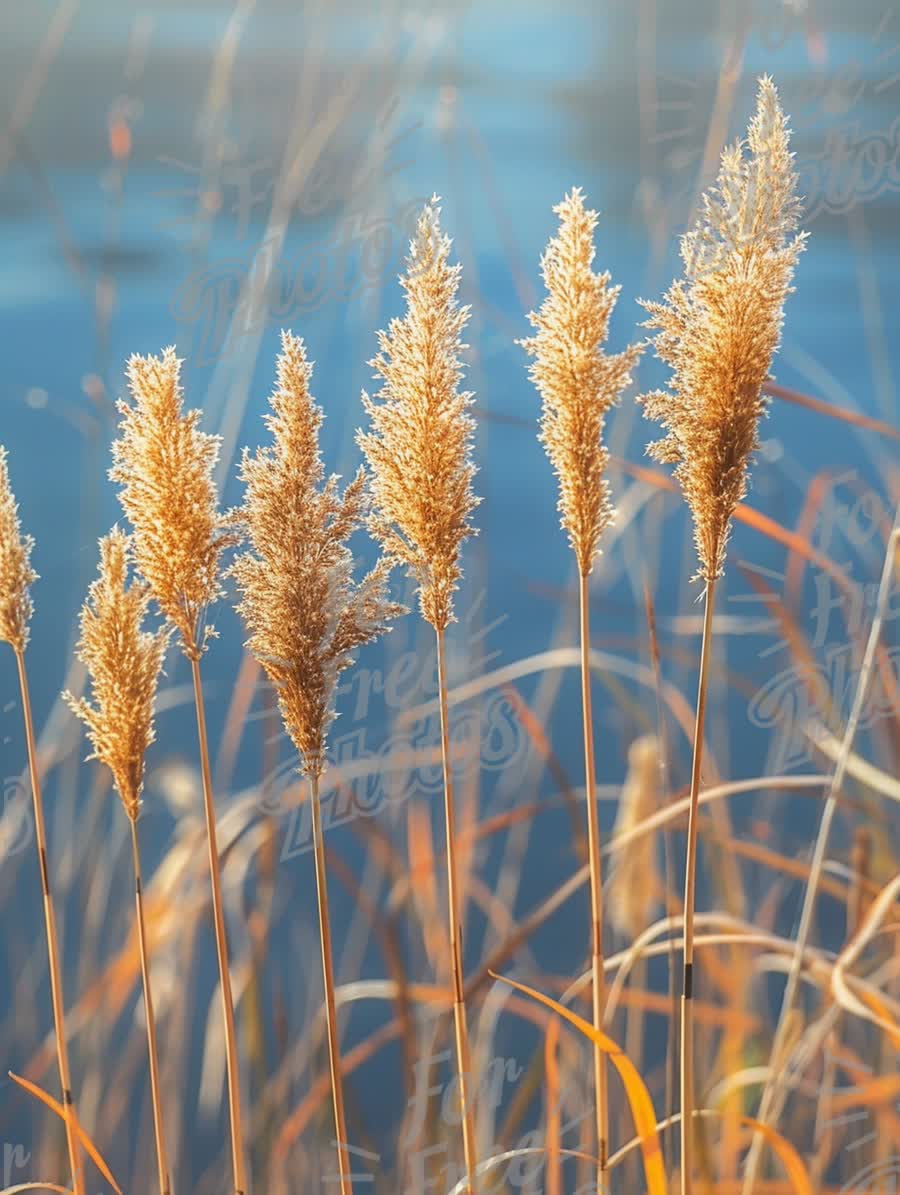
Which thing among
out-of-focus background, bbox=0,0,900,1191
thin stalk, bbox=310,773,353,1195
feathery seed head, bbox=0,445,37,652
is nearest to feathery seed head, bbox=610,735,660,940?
out-of-focus background, bbox=0,0,900,1191

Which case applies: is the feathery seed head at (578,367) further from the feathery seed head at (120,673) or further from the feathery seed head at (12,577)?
the feathery seed head at (12,577)

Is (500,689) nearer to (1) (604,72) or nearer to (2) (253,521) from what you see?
(2) (253,521)

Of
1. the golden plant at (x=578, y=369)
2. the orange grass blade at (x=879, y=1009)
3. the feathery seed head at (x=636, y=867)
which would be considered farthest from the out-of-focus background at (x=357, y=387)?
the golden plant at (x=578, y=369)

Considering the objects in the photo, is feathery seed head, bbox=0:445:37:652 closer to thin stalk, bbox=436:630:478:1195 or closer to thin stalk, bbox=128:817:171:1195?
thin stalk, bbox=128:817:171:1195

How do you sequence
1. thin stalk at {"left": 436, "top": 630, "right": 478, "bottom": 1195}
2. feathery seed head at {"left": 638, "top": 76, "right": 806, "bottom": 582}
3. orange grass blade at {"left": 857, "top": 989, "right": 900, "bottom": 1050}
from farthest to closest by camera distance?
orange grass blade at {"left": 857, "top": 989, "right": 900, "bottom": 1050} < thin stalk at {"left": 436, "top": 630, "right": 478, "bottom": 1195} < feathery seed head at {"left": 638, "top": 76, "right": 806, "bottom": 582}

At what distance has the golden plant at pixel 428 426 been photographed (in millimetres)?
1055

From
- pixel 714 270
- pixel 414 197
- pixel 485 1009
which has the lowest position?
pixel 485 1009

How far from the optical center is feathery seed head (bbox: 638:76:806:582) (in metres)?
1.01

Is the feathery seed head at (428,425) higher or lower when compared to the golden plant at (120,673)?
higher

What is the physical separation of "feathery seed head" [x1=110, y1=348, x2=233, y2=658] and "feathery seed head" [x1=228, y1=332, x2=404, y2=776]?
1.7 inches

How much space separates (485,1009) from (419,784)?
311 mm

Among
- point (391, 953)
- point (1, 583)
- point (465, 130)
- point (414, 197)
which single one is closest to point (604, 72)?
point (465, 130)

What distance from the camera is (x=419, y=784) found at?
1.67 metres

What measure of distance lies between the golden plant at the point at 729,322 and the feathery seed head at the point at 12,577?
59 centimetres
